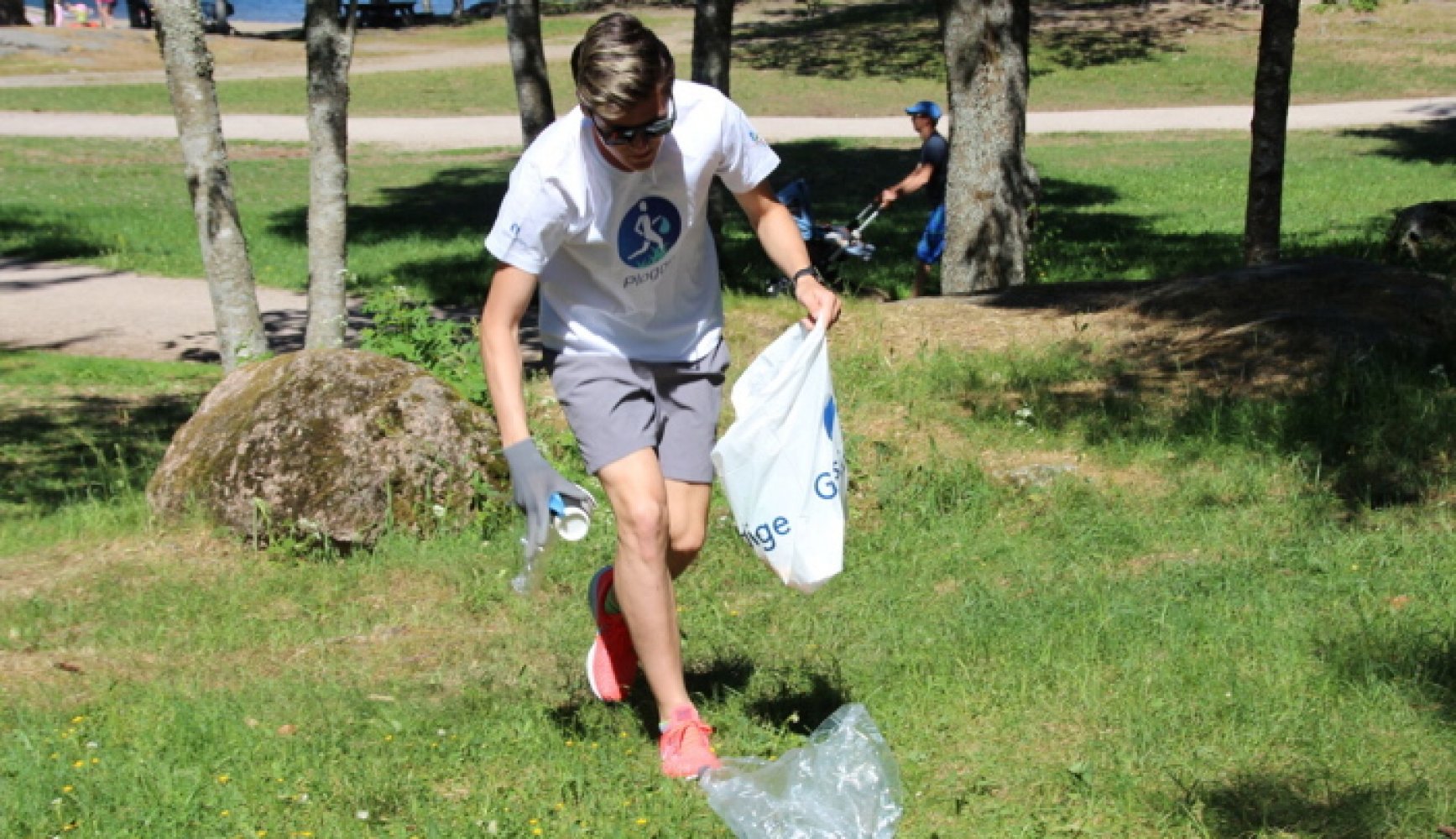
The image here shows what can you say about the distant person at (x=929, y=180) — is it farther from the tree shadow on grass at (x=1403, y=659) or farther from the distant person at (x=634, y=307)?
the distant person at (x=634, y=307)

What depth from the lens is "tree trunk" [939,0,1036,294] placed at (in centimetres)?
972

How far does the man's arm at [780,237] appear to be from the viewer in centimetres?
414

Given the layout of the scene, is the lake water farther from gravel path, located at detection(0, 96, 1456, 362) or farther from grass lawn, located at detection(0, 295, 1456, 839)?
grass lawn, located at detection(0, 295, 1456, 839)

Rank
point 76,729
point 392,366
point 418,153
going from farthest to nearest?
1. point 418,153
2. point 392,366
3. point 76,729

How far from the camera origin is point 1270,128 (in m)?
Result: 10.2

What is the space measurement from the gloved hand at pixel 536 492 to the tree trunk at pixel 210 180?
4.72 metres

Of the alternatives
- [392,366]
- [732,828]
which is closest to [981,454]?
[392,366]

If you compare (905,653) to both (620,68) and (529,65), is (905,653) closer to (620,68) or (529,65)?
(620,68)

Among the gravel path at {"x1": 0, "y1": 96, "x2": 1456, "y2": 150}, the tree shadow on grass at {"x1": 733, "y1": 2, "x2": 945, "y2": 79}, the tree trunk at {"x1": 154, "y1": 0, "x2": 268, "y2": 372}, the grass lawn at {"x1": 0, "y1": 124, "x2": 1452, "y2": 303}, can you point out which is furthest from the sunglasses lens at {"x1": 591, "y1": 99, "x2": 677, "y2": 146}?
the tree shadow on grass at {"x1": 733, "y1": 2, "x2": 945, "y2": 79}

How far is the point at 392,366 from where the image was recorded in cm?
681

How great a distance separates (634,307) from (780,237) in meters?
0.51

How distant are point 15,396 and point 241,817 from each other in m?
7.37

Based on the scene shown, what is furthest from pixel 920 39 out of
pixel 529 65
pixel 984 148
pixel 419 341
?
pixel 419 341

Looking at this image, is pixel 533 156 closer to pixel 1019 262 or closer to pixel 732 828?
pixel 732 828
